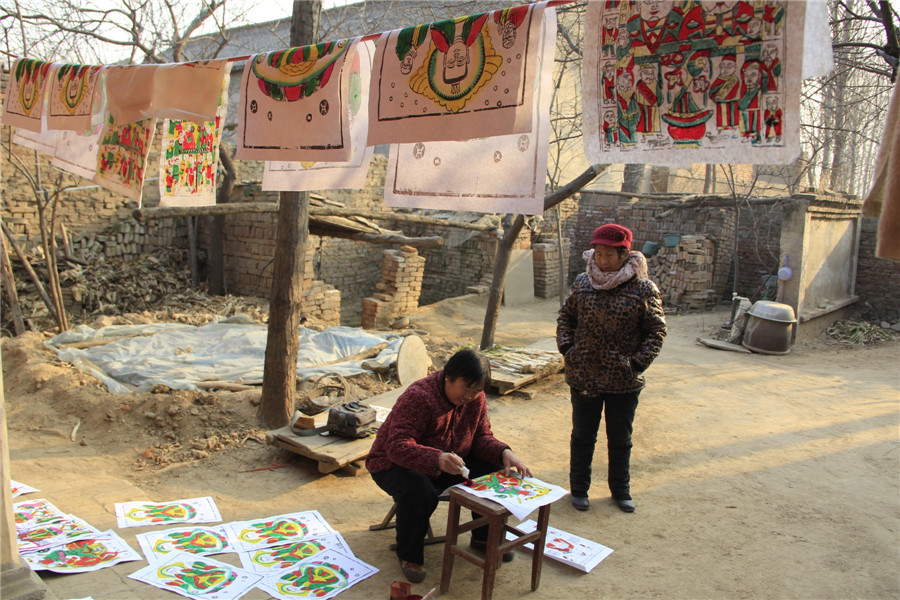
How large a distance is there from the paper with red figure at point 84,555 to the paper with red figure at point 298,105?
2.17 metres

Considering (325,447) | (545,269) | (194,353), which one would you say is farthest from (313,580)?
(545,269)

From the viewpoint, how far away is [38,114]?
439 centimetres

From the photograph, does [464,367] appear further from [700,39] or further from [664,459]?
[664,459]

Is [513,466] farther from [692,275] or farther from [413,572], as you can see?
[692,275]

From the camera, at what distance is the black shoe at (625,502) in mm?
4109

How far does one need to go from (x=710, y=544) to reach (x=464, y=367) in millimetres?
1949

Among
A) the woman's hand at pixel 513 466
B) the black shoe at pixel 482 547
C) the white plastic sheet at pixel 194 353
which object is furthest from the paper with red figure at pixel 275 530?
the white plastic sheet at pixel 194 353

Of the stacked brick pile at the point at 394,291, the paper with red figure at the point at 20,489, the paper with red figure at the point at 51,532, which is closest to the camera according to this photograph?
the paper with red figure at the point at 51,532

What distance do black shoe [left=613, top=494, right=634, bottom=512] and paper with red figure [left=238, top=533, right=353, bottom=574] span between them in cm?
178

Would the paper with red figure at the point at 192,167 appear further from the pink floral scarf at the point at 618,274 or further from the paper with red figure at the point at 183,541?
the pink floral scarf at the point at 618,274

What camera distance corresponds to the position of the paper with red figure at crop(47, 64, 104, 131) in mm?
3996

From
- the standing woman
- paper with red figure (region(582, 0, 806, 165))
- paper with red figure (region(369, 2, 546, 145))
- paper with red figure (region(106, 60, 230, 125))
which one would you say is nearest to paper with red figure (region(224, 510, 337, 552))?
the standing woman

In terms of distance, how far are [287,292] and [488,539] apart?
10.6ft

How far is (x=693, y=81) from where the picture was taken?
2188 millimetres
